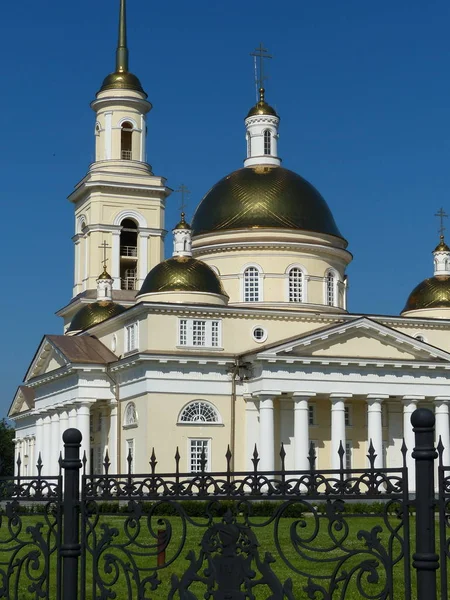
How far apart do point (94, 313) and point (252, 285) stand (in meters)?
7.83

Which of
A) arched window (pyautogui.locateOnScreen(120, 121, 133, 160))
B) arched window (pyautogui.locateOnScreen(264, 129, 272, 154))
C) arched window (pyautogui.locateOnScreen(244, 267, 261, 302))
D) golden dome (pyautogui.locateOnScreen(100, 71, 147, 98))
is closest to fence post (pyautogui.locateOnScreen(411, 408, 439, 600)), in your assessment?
arched window (pyautogui.locateOnScreen(244, 267, 261, 302))

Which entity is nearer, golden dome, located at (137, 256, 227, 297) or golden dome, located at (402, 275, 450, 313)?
golden dome, located at (137, 256, 227, 297)

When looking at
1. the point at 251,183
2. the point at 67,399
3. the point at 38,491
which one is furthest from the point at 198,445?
the point at 38,491

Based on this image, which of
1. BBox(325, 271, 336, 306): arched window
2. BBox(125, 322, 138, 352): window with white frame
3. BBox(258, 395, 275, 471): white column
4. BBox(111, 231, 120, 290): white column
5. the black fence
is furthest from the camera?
BBox(111, 231, 120, 290): white column

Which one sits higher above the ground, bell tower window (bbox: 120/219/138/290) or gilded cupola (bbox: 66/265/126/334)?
bell tower window (bbox: 120/219/138/290)

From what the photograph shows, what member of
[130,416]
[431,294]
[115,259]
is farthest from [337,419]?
[115,259]

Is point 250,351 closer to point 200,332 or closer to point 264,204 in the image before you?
point 200,332

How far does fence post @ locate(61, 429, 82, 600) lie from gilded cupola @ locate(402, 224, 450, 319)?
40.8 m

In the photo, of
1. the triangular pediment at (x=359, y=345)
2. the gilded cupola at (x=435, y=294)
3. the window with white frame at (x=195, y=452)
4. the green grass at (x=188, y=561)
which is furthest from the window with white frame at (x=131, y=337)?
the green grass at (x=188, y=561)

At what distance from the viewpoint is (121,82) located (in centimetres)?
5397

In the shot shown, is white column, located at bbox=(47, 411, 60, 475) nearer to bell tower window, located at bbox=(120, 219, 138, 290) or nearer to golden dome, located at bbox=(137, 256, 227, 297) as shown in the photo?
bell tower window, located at bbox=(120, 219, 138, 290)

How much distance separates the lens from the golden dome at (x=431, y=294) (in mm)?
48031

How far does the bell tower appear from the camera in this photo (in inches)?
2074

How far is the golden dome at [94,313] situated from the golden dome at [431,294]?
13.1 metres
